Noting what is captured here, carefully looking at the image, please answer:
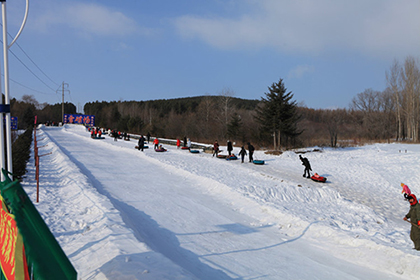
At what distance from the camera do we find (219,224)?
9.60 m

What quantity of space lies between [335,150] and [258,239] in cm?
2710

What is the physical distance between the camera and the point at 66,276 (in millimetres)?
2461

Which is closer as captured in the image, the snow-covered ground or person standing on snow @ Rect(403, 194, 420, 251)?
the snow-covered ground

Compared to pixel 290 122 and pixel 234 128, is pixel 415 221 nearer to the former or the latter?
pixel 290 122

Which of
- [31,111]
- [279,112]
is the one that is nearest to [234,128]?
[279,112]

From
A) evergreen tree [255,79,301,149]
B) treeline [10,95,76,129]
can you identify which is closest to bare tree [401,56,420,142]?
evergreen tree [255,79,301,149]

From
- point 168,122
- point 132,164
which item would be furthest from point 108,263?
point 168,122

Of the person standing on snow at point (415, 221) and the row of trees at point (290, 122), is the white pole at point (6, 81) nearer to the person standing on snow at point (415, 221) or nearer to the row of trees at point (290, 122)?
the person standing on snow at point (415, 221)

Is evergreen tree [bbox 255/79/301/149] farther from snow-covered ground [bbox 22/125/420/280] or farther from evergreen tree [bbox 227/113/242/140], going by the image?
snow-covered ground [bbox 22/125/420/280]

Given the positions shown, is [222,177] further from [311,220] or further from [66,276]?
[66,276]

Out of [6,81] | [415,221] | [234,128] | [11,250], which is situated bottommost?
[415,221]

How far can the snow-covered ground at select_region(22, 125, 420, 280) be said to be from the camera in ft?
20.4

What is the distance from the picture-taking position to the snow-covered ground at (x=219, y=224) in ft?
20.4

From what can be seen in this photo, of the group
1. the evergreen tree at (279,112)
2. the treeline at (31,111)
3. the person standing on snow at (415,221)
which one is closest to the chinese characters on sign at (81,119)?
the treeline at (31,111)
